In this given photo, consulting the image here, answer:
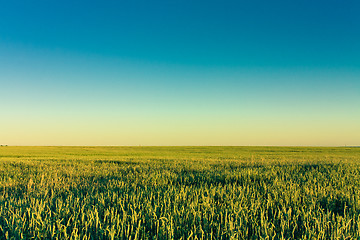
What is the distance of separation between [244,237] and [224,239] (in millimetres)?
244

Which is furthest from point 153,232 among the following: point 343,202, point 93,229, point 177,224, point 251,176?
point 251,176

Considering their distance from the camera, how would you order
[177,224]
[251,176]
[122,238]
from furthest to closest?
1. [251,176]
2. [177,224]
3. [122,238]

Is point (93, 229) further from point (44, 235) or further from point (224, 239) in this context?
point (224, 239)

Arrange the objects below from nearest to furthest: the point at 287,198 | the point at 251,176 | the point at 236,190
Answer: the point at 287,198 < the point at 236,190 < the point at 251,176

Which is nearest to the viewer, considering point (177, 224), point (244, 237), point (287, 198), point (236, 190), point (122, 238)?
point (122, 238)

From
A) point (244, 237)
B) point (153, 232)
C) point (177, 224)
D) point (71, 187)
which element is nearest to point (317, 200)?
point (244, 237)

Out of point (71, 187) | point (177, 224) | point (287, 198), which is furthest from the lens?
point (71, 187)

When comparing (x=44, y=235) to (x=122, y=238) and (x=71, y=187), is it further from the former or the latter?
(x=71, y=187)

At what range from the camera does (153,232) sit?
3029mm

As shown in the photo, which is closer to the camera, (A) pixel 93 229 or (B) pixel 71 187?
(A) pixel 93 229

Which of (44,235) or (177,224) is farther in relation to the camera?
(177,224)

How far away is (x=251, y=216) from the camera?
11.5ft

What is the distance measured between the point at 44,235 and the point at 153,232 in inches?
49.8

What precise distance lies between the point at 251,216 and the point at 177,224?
1116 millimetres
